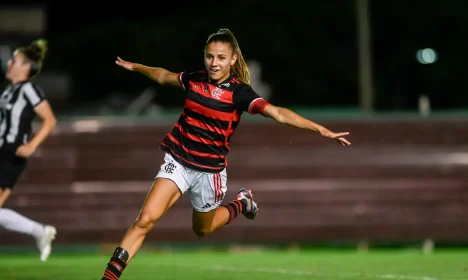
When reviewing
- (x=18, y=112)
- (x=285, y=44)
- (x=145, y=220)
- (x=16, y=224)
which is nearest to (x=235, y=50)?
(x=145, y=220)

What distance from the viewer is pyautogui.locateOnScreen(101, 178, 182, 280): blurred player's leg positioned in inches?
332

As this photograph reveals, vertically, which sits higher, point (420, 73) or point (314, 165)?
point (420, 73)

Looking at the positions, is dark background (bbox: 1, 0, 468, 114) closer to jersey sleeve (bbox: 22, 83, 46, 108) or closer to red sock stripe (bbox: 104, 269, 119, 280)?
jersey sleeve (bbox: 22, 83, 46, 108)

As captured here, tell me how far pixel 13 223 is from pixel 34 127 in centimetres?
280

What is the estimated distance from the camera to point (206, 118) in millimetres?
9016

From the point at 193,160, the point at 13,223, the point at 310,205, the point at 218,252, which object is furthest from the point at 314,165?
the point at 193,160

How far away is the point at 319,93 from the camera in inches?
1898

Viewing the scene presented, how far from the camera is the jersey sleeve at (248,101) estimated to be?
8792 millimetres

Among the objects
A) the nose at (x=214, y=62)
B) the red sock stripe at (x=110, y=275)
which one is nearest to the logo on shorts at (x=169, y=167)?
the nose at (x=214, y=62)

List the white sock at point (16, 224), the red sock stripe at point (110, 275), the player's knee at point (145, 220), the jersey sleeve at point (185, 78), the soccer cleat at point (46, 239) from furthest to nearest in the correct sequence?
the soccer cleat at point (46, 239)
the white sock at point (16, 224)
the jersey sleeve at point (185, 78)
the player's knee at point (145, 220)
the red sock stripe at point (110, 275)

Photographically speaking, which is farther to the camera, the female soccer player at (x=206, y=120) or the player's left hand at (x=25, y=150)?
the player's left hand at (x=25, y=150)

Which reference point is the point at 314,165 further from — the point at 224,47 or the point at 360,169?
the point at 224,47

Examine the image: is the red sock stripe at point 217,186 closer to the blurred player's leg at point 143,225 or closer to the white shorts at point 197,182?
the white shorts at point 197,182

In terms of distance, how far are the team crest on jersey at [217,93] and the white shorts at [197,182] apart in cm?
63
